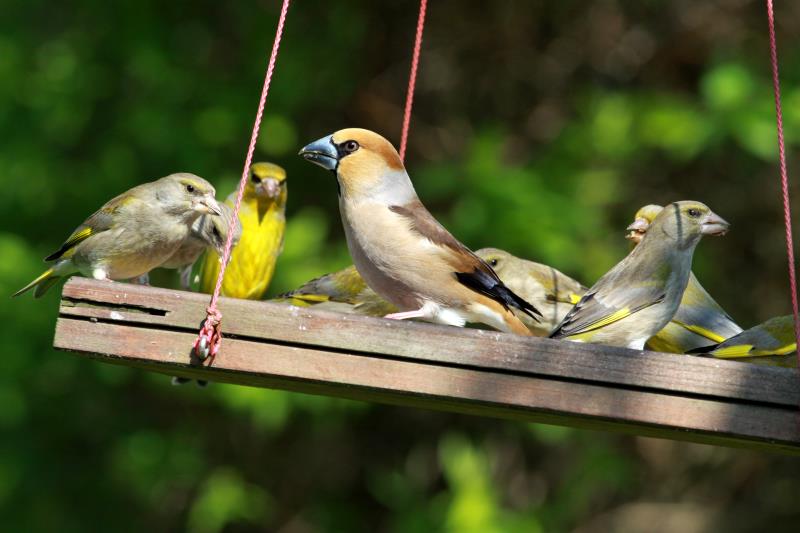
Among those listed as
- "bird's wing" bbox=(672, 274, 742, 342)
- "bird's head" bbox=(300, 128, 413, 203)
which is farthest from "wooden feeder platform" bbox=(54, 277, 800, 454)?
"bird's wing" bbox=(672, 274, 742, 342)

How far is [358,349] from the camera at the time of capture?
9.84 feet

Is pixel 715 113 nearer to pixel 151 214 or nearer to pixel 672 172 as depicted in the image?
pixel 672 172

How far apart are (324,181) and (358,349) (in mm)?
5593

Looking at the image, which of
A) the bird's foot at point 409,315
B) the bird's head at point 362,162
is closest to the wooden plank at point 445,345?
the bird's foot at point 409,315

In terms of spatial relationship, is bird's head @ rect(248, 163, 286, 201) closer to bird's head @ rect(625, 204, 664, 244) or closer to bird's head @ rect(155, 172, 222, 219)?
bird's head @ rect(155, 172, 222, 219)

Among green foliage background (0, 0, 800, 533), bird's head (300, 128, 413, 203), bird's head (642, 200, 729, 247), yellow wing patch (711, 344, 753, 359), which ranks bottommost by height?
green foliage background (0, 0, 800, 533)

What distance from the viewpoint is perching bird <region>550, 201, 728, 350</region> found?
12.6 ft

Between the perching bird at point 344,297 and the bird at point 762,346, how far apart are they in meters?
1.42

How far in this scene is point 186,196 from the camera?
3.94 m

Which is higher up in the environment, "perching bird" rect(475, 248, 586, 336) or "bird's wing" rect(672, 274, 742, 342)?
"bird's wing" rect(672, 274, 742, 342)

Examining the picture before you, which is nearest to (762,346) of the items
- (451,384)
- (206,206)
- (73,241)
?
(451,384)

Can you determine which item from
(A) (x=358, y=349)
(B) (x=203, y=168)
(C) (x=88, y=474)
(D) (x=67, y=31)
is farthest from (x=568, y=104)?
(A) (x=358, y=349)

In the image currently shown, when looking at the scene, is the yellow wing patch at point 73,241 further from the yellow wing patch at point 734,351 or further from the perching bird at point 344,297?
the yellow wing patch at point 734,351

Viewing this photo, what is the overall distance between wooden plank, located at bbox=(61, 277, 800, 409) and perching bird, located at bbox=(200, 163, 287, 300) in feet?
5.41
